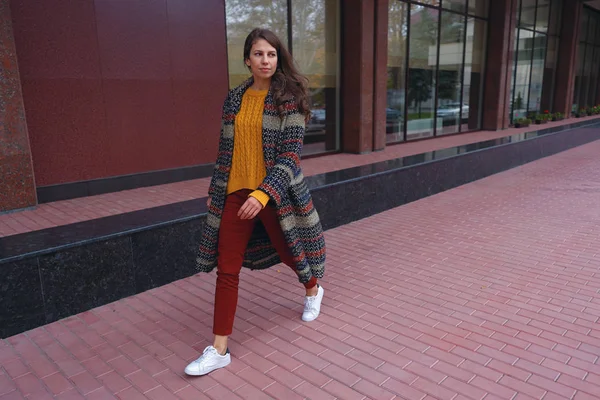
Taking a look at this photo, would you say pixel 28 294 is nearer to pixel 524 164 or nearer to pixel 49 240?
pixel 49 240

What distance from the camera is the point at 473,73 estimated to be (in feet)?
47.7

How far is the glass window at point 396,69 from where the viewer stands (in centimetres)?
1116

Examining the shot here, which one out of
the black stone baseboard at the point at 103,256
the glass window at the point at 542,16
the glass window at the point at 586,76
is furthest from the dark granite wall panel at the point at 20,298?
the glass window at the point at 586,76

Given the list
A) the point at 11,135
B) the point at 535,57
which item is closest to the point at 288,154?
the point at 11,135

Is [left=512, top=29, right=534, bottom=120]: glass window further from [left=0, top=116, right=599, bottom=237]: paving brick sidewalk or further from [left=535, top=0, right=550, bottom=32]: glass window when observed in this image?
[left=0, top=116, right=599, bottom=237]: paving brick sidewalk

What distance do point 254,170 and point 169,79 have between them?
4.68 metres

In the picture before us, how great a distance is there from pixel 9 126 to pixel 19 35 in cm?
122

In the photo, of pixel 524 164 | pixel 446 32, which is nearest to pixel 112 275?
pixel 524 164

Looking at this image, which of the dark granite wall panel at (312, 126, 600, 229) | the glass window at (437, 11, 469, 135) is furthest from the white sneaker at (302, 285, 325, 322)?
the glass window at (437, 11, 469, 135)

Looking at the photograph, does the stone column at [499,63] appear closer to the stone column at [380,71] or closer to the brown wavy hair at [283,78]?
the stone column at [380,71]

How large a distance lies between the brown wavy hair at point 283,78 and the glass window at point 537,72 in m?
18.8

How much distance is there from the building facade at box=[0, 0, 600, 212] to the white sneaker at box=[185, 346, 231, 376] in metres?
3.61

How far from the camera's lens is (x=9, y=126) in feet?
16.3

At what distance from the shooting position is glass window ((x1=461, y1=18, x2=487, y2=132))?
1403 centimetres
